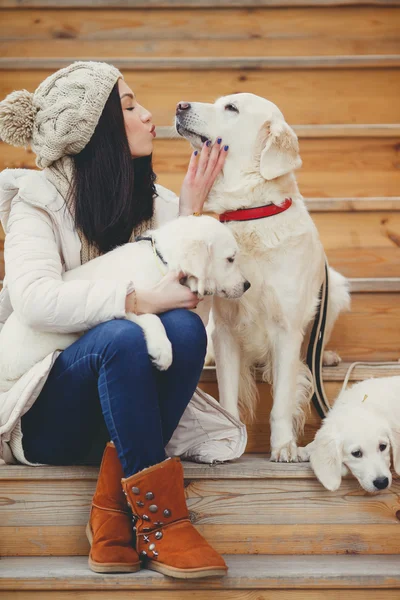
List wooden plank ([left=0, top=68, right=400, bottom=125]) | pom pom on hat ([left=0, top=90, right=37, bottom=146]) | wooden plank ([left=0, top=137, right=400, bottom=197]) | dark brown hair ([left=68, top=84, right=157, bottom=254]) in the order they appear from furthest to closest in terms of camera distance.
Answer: wooden plank ([left=0, top=68, right=400, bottom=125]), wooden plank ([left=0, top=137, right=400, bottom=197]), dark brown hair ([left=68, top=84, right=157, bottom=254]), pom pom on hat ([left=0, top=90, right=37, bottom=146])

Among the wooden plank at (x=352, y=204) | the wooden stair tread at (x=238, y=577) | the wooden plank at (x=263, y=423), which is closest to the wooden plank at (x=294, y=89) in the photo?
the wooden plank at (x=352, y=204)

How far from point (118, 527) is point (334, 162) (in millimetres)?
1787

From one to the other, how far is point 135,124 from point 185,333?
0.63 metres

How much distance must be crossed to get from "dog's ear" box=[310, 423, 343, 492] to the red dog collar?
0.61 metres

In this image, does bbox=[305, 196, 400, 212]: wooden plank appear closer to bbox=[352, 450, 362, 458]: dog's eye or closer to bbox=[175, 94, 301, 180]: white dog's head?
bbox=[175, 94, 301, 180]: white dog's head

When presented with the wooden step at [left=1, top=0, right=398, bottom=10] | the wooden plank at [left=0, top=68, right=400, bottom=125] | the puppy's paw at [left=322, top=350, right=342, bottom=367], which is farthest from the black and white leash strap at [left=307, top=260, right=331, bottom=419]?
the wooden step at [left=1, top=0, right=398, bottom=10]

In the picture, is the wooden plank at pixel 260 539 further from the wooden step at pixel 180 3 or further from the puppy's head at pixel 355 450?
the wooden step at pixel 180 3

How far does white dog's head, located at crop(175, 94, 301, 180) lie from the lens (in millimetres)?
1960

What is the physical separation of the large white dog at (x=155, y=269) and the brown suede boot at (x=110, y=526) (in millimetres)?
294

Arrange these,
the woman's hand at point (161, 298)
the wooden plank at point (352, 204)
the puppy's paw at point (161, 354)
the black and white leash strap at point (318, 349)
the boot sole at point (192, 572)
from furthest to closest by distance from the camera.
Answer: the wooden plank at point (352, 204)
the black and white leash strap at point (318, 349)
the woman's hand at point (161, 298)
the puppy's paw at point (161, 354)
the boot sole at point (192, 572)

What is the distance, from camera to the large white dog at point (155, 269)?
1.68 m

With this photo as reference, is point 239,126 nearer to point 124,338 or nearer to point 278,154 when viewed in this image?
point 278,154

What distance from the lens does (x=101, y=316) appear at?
5.23 feet

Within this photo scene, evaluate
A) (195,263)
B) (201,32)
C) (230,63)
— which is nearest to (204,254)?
(195,263)
